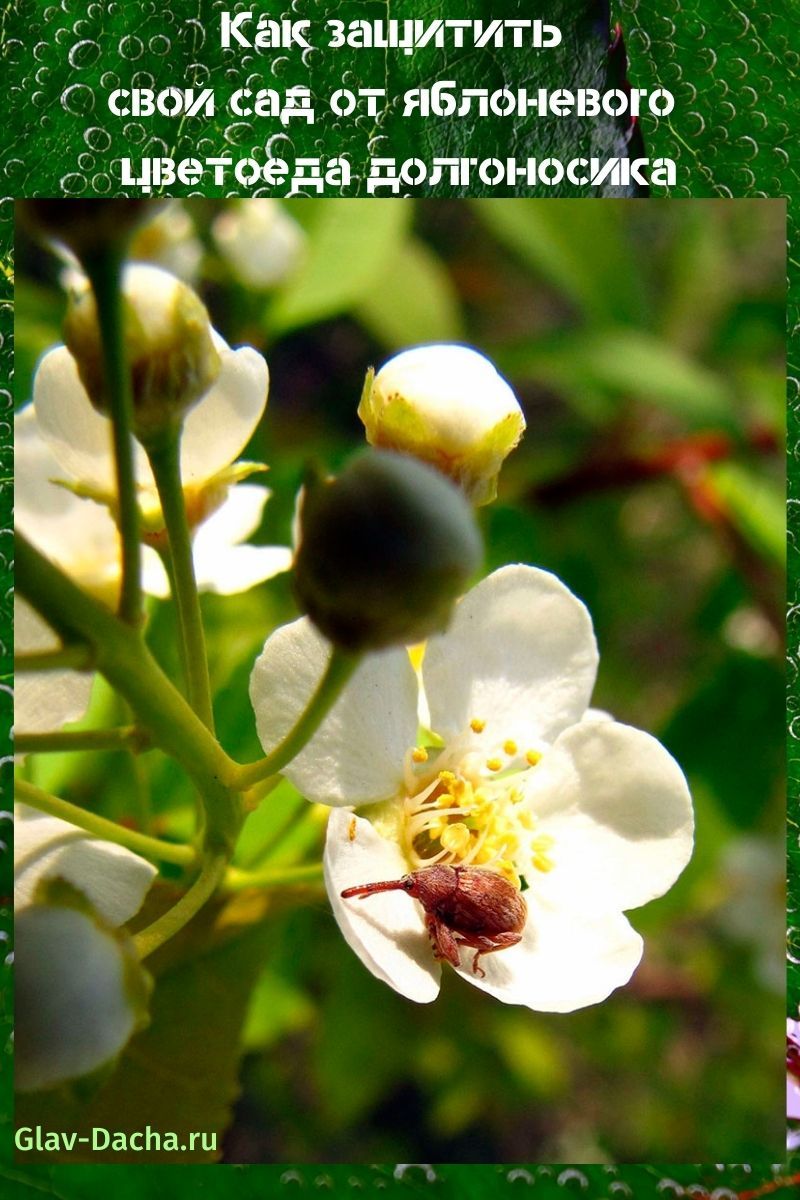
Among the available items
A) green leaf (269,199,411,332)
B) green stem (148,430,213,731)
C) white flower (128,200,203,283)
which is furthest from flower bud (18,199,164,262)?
white flower (128,200,203,283)

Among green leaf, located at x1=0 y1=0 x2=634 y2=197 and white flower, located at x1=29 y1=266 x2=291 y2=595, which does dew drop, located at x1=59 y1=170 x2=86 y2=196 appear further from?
white flower, located at x1=29 y1=266 x2=291 y2=595

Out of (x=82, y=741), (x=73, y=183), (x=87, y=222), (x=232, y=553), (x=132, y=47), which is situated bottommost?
(x=82, y=741)

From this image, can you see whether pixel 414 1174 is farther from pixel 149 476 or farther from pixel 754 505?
pixel 754 505

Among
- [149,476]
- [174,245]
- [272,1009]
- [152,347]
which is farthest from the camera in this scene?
[174,245]

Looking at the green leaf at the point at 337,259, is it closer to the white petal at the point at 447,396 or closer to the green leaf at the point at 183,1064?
the white petal at the point at 447,396

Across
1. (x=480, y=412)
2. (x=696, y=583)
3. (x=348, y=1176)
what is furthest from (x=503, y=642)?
(x=696, y=583)

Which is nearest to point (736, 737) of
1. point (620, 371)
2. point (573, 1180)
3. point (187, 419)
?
point (620, 371)

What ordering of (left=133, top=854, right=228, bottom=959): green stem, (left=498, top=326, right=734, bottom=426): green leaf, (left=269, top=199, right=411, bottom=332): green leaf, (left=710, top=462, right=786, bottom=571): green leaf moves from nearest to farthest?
(left=133, top=854, right=228, bottom=959): green stem < (left=269, top=199, right=411, bottom=332): green leaf < (left=710, top=462, right=786, bottom=571): green leaf < (left=498, top=326, right=734, bottom=426): green leaf
